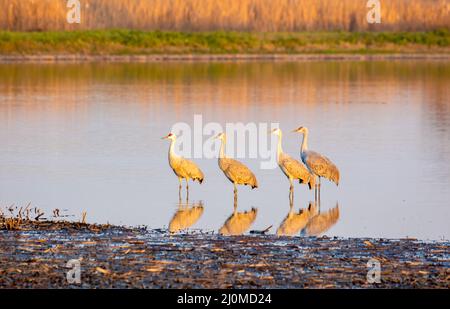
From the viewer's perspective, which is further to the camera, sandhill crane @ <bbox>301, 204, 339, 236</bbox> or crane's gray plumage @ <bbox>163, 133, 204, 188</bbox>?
crane's gray plumage @ <bbox>163, 133, 204, 188</bbox>

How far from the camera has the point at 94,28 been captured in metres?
54.4

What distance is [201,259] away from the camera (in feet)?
30.1

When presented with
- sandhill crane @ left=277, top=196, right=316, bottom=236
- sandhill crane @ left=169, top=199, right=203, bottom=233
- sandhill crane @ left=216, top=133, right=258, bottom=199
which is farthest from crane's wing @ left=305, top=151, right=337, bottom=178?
sandhill crane @ left=169, top=199, right=203, bottom=233

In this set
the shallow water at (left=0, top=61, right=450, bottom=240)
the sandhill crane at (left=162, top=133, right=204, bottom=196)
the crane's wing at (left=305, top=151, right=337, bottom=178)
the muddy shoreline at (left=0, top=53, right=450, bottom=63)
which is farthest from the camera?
the muddy shoreline at (left=0, top=53, right=450, bottom=63)

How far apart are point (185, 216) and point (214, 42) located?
42581mm

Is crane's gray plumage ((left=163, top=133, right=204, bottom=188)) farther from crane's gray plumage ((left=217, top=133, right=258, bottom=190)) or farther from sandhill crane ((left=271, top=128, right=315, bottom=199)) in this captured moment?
sandhill crane ((left=271, top=128, right=315, bottom=199))

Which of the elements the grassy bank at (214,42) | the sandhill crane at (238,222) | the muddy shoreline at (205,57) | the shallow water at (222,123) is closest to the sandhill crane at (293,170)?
the shallow water at (222,123)

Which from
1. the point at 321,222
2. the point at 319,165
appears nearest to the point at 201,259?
the point at 321,222

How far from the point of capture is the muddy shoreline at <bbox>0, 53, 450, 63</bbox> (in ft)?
166

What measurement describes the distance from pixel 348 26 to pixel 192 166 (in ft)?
150

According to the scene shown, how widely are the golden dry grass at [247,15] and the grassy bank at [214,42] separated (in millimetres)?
951

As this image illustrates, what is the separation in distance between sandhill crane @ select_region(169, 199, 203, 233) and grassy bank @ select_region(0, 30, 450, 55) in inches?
1514

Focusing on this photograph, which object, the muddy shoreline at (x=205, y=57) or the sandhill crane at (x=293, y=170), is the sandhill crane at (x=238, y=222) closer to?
the sandhill crane at (x=293, y=170)

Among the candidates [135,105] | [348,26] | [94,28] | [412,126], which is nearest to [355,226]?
[412,126]
